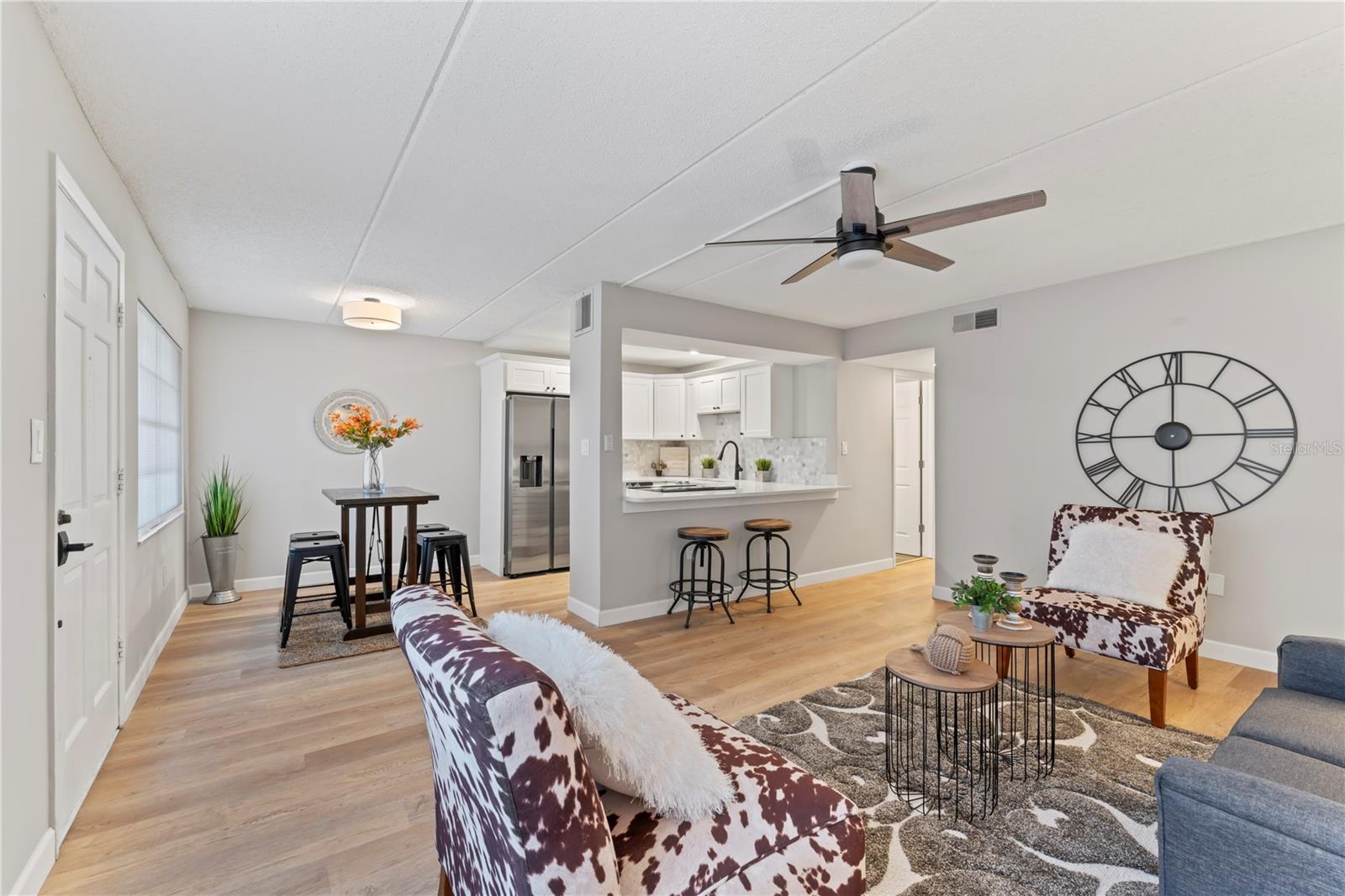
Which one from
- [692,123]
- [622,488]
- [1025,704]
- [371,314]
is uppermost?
[692,123]

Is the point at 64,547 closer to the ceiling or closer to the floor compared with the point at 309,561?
closer to the ceiling

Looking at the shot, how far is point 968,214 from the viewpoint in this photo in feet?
7.46

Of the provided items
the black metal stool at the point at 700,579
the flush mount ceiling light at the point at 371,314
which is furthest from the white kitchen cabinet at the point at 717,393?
the flush mount ceiling light at the point at 371,314

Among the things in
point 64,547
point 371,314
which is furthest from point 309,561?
point 64,547

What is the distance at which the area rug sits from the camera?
1759mm

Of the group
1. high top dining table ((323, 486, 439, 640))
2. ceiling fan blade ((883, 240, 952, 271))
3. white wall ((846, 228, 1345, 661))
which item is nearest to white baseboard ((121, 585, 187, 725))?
high top dining table ((323, 486, 439, 640))

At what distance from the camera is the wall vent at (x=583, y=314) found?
4426 mm

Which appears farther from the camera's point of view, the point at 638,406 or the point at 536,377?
the point at 638,406

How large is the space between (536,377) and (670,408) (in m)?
1.89

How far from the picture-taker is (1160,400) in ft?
12.4

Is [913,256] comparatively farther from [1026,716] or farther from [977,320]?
[977,320]

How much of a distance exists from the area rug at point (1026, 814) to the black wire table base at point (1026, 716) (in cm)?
6

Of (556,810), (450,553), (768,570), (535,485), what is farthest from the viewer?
(535,485)

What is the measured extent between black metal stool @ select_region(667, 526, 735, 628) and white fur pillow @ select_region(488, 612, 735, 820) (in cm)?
305
